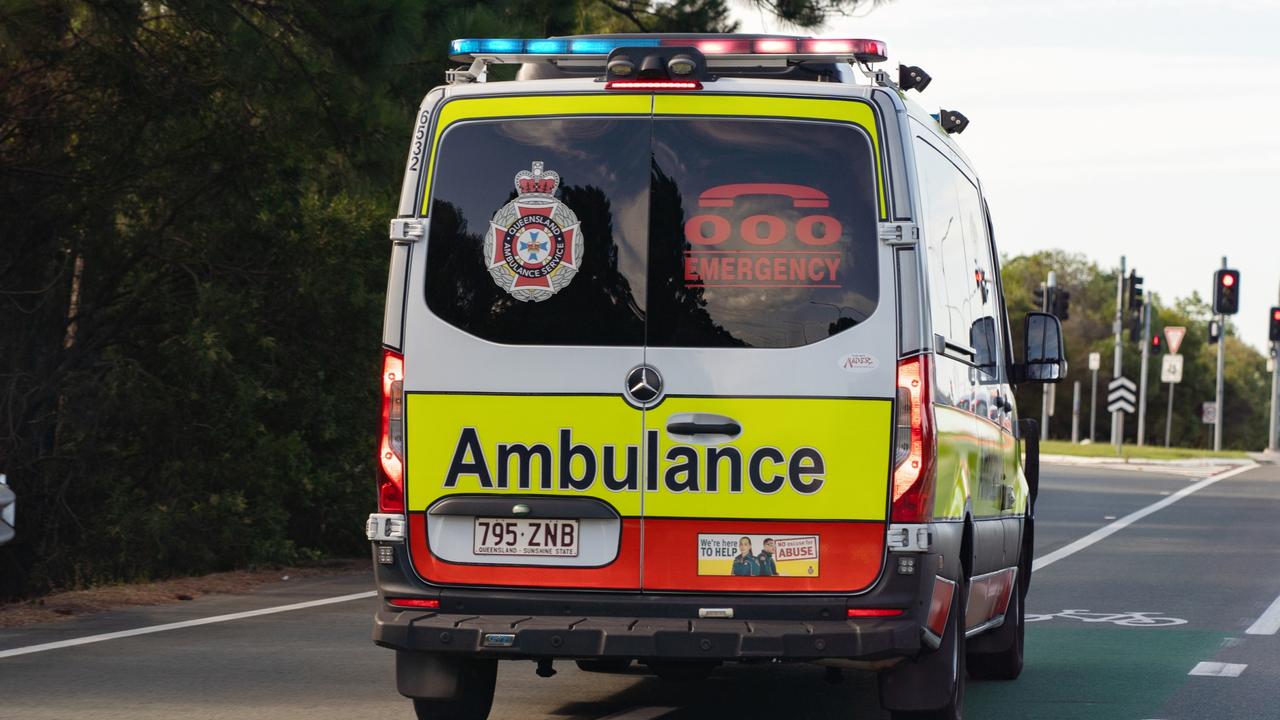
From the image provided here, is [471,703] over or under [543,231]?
under

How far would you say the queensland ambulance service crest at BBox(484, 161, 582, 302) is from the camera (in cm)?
728

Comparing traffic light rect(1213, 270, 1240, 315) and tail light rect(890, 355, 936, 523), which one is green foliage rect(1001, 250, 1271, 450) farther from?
tail light rect(890, 355, 936, 523)

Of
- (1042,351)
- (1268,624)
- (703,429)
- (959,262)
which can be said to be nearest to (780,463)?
(703,429)

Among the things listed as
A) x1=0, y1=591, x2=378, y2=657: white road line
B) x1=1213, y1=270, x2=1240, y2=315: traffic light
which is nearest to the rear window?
x1=0, y1=591, x2=378, y2=657: white road line

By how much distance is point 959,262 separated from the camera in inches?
340

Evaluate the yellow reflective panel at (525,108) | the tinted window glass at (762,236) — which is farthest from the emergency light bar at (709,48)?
the tinted window glass at (762,236)

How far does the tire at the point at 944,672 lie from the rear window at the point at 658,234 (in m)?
1.37

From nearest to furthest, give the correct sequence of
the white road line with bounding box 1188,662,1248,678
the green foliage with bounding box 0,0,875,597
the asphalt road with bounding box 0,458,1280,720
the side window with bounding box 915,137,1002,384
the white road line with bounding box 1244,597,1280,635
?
the side window with bounding box 915,137,1002,384, the asphalt road with bounding box 0,458,1280,720, the white road line with bounding box 1188,662,1248,678, the white road line with bounding box 1244,597,1280,635, the green foliage with bounding box 0,0,875,597

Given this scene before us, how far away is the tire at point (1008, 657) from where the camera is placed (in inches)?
408

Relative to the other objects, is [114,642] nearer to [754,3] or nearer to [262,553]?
[262,553]

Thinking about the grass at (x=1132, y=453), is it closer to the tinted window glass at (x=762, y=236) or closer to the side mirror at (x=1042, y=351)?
the side mirror at (x=1042, y=351)

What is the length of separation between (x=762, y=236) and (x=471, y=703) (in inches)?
90.1

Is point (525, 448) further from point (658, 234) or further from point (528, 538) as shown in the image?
point (658, 234)

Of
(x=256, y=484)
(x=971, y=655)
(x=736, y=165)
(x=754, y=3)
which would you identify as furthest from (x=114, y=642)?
(x=754, y=3)
